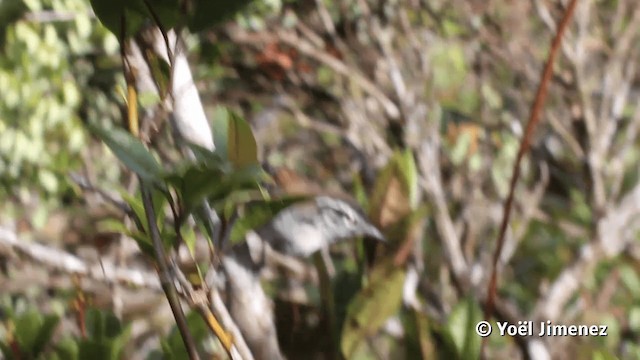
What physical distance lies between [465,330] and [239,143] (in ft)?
1.06

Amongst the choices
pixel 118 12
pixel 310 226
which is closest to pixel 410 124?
pixel 310 226

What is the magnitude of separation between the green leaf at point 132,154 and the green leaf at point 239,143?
0.08 meters

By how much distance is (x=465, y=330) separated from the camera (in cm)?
66

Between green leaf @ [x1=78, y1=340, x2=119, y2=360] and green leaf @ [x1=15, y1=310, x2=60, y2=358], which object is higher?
green leaf @ [x1=15, y1=310, x2=60, y2=358]

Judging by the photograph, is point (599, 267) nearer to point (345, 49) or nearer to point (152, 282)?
point (345, 49)

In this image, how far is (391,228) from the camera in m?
0.72

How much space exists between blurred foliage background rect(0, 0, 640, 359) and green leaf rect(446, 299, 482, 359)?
1.47 feet

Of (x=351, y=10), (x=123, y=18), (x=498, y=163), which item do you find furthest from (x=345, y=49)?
(x=123, y=18)

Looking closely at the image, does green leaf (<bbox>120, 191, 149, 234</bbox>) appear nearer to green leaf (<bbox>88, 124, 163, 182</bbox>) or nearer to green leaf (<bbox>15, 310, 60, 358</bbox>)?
green leaf (<bbox>88, 124, 163, 182</bbox>)

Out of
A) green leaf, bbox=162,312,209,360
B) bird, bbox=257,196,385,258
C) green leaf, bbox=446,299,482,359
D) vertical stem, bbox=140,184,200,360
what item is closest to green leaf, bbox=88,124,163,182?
vertical stem, bbox=140,184,200,360

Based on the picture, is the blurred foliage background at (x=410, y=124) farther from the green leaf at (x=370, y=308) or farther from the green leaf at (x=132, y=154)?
the green leaf at (x=132, y=154)

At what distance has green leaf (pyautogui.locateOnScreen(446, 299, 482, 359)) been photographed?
64 centimetres

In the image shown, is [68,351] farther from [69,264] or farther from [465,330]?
[465,330]

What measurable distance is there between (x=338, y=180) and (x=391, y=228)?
1.47m
